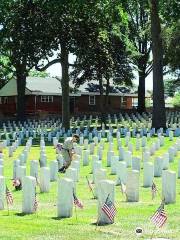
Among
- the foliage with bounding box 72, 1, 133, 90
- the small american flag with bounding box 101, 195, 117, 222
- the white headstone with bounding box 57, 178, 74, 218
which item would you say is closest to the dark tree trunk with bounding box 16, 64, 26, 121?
the foliage with bounding box 72, 1, 133, 90

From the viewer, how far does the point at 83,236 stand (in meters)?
7.90

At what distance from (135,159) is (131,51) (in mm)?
33178

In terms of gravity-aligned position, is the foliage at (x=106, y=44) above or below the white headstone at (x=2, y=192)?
above

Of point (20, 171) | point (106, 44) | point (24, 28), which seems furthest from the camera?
point (106, 44)

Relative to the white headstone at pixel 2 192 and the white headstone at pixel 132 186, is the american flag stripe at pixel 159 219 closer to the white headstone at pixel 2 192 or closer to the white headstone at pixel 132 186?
the white headstone at pixel 132 186

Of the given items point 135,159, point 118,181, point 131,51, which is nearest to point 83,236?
point 118,181

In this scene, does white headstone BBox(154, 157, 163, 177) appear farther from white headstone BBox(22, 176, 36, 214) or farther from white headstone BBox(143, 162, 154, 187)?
white headstone BBox(22, 176, 36, 214)

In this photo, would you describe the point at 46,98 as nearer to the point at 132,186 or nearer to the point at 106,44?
the point at 106,44

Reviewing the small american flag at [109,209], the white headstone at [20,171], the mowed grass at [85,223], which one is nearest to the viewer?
the mowed grass at [85,223]

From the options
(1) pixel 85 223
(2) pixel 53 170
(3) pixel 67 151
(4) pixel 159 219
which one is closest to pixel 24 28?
(3) pixel 67 151

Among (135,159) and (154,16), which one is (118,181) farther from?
(154,16)

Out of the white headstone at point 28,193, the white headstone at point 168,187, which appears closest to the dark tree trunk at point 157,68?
the white headstone at point 168,187

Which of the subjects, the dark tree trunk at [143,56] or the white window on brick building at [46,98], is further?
the white window on brick building at [46,98]

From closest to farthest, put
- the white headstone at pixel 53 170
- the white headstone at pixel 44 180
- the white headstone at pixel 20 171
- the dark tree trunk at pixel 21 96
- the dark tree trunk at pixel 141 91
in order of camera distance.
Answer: the white headstone at pixel 44 180, the white headstone at pixel 20 171, the white headstone at pixel 53 170, the dark tree trunk at pixel 21 96, the dark tree trunk at pixel 141 91
